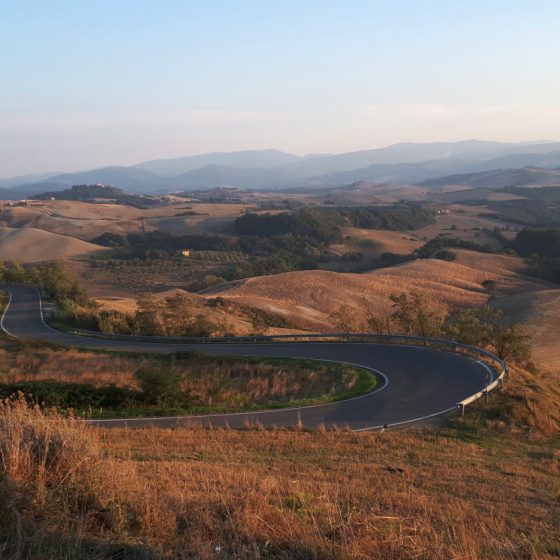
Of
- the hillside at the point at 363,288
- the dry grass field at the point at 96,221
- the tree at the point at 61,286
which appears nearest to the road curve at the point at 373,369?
the tree at the point at 61,286

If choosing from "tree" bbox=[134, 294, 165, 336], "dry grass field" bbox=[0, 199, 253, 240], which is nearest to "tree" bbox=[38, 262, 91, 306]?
"tree" bbox=[134, 294, 165, 336]

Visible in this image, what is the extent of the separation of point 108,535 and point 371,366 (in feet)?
62.8

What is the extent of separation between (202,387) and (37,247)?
90958mm

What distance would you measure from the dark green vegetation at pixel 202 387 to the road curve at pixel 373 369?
0.91 m

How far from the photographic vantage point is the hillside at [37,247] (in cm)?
9812

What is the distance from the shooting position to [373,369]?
76.8ft

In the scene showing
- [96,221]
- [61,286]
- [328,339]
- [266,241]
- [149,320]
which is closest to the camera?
[328,339]

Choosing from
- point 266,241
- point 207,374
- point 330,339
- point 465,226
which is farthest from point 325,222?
point 207,374

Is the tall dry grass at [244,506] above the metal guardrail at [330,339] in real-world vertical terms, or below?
above

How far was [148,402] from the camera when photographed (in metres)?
17.7

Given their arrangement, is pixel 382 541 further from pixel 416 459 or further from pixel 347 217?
pixel 347 217

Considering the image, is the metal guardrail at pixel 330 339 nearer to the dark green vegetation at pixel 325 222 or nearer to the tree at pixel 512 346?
the tree at pixel 512 346

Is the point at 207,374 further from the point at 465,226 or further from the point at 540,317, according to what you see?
the point at 465,226

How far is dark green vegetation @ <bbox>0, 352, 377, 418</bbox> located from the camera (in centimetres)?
1691
